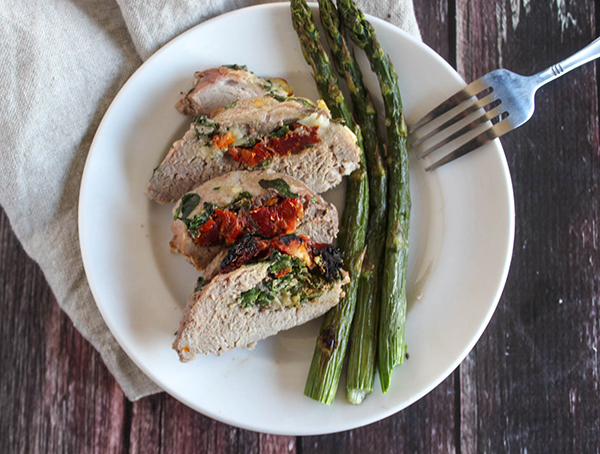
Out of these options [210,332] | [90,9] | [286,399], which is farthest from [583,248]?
[90,9]

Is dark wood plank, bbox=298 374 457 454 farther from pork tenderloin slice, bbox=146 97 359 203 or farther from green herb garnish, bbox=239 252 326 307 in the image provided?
pork tenderloin slice, bbox=146 97 359 203

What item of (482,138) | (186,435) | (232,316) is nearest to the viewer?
(232,316)

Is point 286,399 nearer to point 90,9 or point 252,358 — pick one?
point 252,358

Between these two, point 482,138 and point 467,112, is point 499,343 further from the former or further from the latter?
point 467,112

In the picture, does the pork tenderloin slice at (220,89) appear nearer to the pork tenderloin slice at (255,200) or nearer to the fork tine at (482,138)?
the pork tenderloin slice at (255,200)

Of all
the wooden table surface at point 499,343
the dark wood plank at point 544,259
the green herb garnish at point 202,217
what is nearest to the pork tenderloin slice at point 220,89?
the green herb garnish at point 202,217

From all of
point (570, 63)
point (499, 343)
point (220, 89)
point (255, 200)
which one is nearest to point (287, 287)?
point (255, 200)

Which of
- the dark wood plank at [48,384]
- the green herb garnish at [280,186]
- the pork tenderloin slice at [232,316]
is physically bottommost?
the dark wood plank at [48,384]
